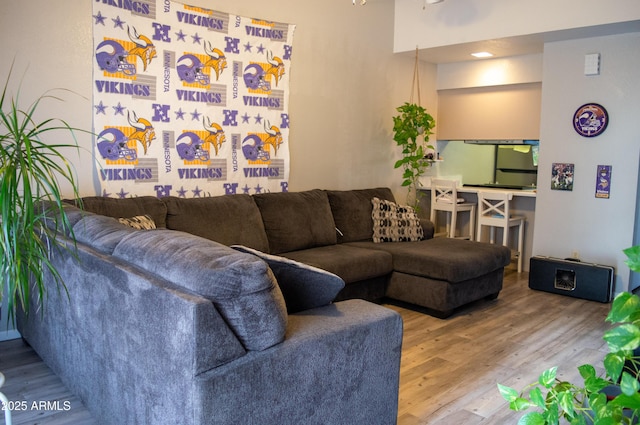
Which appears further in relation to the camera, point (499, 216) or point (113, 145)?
point (499, 216)

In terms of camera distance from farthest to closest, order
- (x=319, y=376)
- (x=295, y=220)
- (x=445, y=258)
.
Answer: (x=295, y=220)
(x=445, y=258)
(x=319, y=376)

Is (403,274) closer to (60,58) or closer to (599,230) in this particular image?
(599,230)

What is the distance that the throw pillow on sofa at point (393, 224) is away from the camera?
4809 millimetres

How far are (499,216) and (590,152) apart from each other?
3.56 feet

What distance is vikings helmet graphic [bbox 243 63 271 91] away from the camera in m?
4.45

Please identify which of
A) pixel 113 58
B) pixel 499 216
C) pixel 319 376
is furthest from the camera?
pixel 499 216

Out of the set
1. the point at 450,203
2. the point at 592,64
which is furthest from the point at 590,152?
the point at 450,203

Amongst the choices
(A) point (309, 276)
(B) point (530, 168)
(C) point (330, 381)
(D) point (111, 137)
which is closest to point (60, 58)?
(D) point (111, 137)

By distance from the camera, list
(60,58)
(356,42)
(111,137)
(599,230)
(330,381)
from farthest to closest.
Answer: (356,42)
(599,230)
(111,137)
(60,58)
(330,381)

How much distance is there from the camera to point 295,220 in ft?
14.3

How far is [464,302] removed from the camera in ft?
13.5

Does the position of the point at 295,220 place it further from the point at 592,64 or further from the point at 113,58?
the point at 592,64

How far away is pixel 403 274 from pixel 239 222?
1.38 m

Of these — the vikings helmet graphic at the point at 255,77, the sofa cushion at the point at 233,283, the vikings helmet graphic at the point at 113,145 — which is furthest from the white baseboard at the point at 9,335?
the vikings helmet graphic at the point at 255,77
